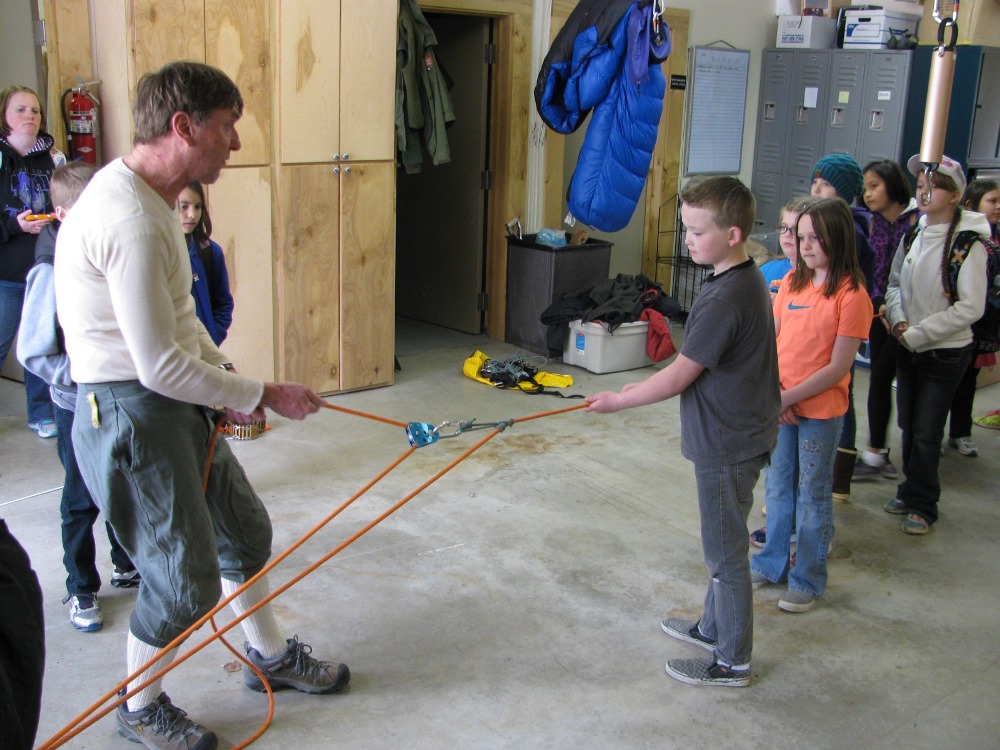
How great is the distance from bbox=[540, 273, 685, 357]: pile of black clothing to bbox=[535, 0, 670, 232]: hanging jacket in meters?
0.39

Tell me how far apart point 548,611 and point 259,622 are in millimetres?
968

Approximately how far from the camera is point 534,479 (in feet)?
14.0

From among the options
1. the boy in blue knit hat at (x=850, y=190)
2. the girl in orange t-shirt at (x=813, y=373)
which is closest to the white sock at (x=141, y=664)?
the girl in orange t-shirt at (x=813, y=373)

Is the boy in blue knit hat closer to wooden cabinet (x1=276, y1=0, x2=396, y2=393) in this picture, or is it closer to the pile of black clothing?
the pile of black clothing

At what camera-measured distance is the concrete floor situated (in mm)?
2643

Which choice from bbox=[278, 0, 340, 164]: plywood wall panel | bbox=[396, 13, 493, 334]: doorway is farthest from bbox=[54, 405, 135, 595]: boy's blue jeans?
bbox=[396, 13, 493, 334]: doorway

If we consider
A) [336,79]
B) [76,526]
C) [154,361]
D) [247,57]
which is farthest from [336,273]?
[154,361]

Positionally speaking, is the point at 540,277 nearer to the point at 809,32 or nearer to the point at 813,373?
Result: the point at 809,32

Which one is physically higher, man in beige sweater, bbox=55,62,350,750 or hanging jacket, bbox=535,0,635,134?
hanging jacket, bbox=535,0,635,134

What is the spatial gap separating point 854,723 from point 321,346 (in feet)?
11.1

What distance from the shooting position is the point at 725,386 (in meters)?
2.57

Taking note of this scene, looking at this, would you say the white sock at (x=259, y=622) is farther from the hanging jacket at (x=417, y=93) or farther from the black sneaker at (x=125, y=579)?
the hanging jacket at (x=417, y=93)

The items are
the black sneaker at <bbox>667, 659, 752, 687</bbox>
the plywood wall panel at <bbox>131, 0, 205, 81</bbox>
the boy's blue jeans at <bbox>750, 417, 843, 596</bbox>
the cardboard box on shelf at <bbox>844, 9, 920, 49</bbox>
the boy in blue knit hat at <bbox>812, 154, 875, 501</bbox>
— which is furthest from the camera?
the cardboard box on shelf at <bbox>844, 9, 920, 49</bbox>

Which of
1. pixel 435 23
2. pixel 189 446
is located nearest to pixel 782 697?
pixel 189 446
